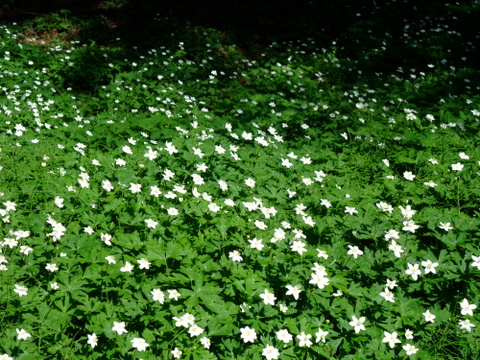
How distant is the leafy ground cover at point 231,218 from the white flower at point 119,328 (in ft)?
0.04

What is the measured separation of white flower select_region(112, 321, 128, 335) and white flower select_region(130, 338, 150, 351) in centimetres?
9

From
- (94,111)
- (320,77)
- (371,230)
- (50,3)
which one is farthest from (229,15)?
(371,230)

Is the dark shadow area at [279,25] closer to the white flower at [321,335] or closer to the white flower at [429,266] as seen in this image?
the white flower at [429,266]

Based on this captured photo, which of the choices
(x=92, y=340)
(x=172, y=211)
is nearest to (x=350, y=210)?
(x=172, y=211)

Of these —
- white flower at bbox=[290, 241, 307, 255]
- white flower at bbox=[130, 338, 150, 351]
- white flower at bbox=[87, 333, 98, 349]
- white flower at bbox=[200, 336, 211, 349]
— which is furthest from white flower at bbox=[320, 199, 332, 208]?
white flower at bbox=[87, 333, 98, 349]

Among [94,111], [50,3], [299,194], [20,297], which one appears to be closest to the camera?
[20,297]

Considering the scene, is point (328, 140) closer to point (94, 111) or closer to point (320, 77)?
point (320, 77)

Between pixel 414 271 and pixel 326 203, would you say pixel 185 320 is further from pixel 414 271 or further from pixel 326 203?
pixel 326 203

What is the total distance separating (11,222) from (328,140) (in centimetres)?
411

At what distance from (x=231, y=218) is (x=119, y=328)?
4.77ft

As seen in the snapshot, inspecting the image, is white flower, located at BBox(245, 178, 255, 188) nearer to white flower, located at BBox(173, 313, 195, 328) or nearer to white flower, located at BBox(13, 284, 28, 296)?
white flower, located at BBox(173, 313, 195, 328)

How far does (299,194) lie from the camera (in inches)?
168

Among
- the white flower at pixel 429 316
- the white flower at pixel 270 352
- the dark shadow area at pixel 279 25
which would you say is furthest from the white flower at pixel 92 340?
the dark shadow area at pixel 279 25

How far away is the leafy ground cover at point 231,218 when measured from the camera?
8.64 ft
